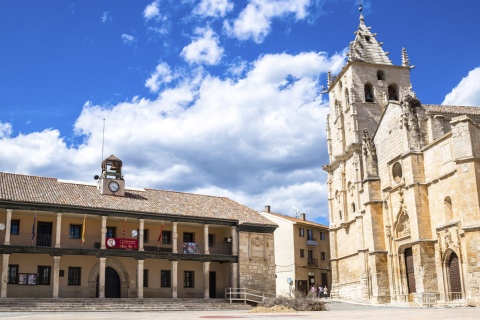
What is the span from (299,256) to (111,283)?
2372 cm

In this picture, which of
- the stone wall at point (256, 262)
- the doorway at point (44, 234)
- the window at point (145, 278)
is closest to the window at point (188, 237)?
the stone wall at point (256, 262)

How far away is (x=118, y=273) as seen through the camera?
123 ft

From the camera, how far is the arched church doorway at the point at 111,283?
121 feet

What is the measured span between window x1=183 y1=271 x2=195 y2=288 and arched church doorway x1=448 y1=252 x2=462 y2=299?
18.0 m

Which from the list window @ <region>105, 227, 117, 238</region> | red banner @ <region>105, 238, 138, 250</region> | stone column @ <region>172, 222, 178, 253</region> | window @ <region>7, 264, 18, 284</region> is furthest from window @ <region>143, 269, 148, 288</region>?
window @ <region>7, 264, 18, 284</region>

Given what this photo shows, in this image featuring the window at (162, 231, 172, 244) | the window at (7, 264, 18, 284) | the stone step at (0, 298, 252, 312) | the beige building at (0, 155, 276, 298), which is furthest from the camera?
the window at (162, 231, 172, 244)

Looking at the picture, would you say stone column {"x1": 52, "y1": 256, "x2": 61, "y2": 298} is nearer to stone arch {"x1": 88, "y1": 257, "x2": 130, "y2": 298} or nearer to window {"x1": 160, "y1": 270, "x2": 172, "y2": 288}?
stone arch {"x1": 88, "y1": 257, "x2": 130, "y2": 298}

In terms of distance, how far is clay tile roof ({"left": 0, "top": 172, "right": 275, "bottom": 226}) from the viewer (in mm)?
34625

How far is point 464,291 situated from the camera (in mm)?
29000

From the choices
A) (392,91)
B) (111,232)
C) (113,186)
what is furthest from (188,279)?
(392,91)

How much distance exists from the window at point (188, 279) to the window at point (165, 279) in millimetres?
1193

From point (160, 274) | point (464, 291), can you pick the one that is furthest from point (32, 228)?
point (464, 291)

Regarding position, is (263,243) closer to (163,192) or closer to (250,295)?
(250,295)

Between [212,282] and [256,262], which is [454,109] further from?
[212,282]
